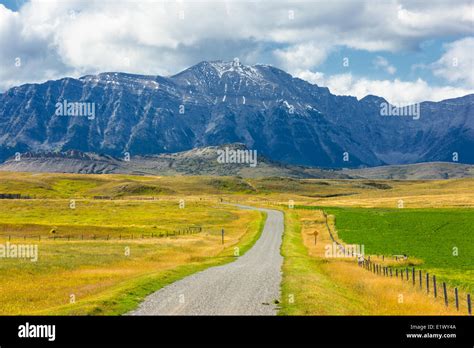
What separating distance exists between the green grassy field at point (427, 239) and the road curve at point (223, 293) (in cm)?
1682

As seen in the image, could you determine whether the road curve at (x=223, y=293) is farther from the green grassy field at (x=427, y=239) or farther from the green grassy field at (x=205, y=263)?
the green grassy field at (x=427, y=239)

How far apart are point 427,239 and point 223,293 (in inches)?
2258

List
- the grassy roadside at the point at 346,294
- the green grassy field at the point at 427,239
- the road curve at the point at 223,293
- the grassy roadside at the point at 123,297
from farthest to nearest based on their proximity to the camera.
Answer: the green grassy field at the point at 427,239, the grassy roadside at the point at 346,294, the road curve at the point at 223,293, the grassy roadside at the point at 123,297

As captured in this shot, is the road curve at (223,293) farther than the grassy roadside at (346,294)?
No

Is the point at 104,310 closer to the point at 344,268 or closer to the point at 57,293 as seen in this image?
the point at 57,293

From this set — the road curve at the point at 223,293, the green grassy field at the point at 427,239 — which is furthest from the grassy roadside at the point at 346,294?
the green grassy field at the point at 427,239

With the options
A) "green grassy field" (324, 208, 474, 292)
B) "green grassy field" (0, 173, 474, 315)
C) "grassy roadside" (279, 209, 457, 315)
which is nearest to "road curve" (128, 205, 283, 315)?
"green grassy field" (0, 173, 474, 315)

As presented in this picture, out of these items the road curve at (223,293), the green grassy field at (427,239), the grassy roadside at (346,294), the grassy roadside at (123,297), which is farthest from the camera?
the green grassy field at (427,239)

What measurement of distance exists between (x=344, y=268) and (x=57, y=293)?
27.8m

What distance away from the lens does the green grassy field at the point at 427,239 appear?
176 ft

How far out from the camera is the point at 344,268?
52.1 m

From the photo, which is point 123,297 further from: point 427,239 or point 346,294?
point 427,239

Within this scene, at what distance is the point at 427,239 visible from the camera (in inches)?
3246
